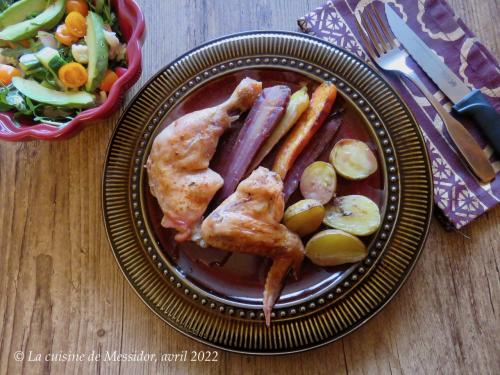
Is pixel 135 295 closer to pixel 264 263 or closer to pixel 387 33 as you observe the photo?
pixel 264 263

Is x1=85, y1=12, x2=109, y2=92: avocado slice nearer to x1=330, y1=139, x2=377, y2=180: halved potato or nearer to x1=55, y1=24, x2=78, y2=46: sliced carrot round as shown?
x1=55, y1=24, x2=78, y2=46: sliced carrot round

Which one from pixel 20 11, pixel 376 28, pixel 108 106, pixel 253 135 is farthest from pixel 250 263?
pixel 20 11

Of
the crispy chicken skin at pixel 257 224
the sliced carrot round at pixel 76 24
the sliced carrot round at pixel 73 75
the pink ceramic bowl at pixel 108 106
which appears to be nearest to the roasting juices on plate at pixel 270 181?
the crispy chicken skin at pixel 257 224

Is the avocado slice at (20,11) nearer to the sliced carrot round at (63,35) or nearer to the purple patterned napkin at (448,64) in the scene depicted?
the sliced carrot round at (63,35)

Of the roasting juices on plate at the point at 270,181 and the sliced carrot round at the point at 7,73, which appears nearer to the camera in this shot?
the roasting juices on plate at the point at 270,181

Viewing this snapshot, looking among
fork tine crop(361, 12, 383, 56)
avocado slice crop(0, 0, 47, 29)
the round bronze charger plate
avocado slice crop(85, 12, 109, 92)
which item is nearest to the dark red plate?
the round bronze charger plate

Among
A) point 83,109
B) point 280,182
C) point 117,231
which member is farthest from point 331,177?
point 83,109
